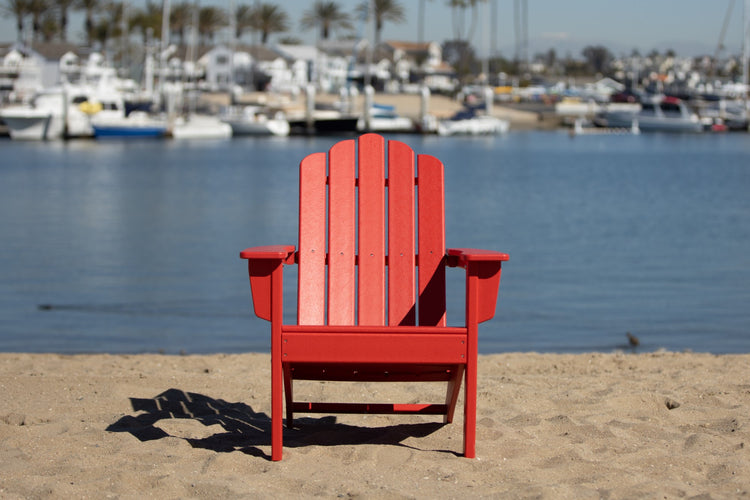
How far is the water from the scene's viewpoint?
788cm

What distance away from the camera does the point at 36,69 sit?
64.2 m

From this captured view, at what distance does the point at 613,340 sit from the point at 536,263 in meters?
4.92

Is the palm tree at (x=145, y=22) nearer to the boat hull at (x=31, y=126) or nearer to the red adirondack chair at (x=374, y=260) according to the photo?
the boat hull at (x=31, y=126)

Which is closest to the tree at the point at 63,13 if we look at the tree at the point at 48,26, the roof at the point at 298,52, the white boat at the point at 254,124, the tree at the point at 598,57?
the tree at the point at 48,26

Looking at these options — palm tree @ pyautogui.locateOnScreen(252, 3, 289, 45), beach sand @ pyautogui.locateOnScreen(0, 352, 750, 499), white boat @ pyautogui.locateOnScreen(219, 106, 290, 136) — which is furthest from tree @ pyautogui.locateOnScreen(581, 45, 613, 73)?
beach sand @ pyautogui.locateOnScreen(0, 352, 750, 499)

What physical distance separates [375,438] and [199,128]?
48.5 metres

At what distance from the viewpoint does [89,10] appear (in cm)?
7462

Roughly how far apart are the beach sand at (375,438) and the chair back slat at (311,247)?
0.53 m

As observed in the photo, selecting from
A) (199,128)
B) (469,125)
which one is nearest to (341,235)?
(199,128)

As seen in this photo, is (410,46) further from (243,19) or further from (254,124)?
(254,124)

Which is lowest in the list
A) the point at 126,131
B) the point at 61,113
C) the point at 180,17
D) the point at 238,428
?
the point at 238,428

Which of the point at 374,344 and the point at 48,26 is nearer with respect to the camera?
the point at 374,344

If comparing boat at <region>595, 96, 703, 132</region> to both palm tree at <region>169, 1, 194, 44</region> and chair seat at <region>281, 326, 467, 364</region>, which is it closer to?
palm tree at <region>169, 1, 194, 44</region>

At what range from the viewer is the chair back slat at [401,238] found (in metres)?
3.69
